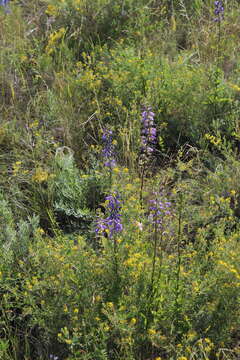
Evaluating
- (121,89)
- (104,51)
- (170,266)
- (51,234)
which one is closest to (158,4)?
(104,51)

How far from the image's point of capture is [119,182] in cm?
297

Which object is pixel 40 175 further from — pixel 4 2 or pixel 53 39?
pixel 4 2

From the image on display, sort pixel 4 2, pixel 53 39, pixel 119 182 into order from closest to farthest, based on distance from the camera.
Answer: pixel 119 182, pixel 53 39, pixel 4 2

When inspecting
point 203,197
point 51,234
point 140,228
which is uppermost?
point 140,228

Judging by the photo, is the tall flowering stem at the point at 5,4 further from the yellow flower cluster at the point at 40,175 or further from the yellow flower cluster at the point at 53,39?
the yellow flower cluster at the point at 40,175

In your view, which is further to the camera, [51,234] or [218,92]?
[218,92]

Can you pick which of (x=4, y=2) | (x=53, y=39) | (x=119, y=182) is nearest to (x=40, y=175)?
(x=119, y=182)

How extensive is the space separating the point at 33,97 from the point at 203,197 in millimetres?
2074

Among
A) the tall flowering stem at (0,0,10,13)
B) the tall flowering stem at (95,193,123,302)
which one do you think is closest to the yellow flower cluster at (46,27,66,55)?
the tall flowering stem at (0,0,10,13)

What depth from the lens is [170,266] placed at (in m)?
2.70

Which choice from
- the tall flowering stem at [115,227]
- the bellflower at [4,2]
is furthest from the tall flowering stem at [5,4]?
the tall flowering stem at [115,227]

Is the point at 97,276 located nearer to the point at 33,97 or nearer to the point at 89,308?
the point at 89,308

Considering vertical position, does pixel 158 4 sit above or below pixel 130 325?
above

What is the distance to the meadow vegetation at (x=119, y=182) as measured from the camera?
2492 mm
